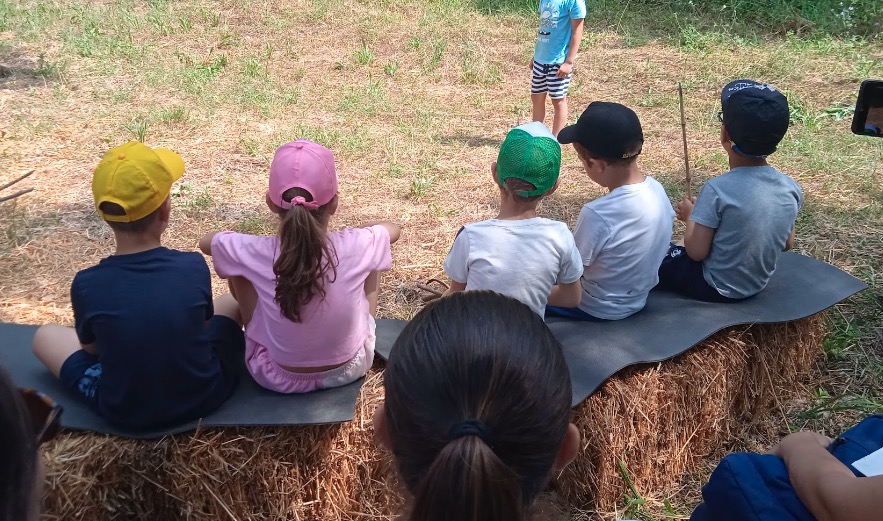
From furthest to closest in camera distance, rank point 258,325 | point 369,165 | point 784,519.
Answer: point 369,165 → point 258,325 → point 784,519

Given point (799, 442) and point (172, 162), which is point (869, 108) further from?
point (172, 162)

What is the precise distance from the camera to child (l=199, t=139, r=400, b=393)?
2598 mm

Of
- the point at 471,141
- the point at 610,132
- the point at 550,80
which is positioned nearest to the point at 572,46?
the point at 550,80

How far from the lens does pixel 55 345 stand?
2.83 meters

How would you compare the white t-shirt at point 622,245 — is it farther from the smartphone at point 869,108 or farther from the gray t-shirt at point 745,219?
the smartphone at point 869,108

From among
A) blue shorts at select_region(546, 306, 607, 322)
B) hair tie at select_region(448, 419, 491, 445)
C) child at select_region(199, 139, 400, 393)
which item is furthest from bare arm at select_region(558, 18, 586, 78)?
hair tie at select_region(448, 419, 491, 445)

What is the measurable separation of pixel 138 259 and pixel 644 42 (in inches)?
302

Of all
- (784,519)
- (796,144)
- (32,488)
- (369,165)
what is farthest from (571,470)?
(796,144)

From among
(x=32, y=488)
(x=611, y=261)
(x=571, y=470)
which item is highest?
(x=32, y=488)

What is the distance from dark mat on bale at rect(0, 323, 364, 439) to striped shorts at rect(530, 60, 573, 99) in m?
3.78

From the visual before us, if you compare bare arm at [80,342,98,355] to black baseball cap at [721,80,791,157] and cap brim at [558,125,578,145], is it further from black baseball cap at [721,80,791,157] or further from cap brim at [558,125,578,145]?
black baseball cap at [721,80,791,157]

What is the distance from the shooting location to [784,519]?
1.78 metres

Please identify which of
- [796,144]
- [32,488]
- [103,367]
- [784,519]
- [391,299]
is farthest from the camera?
[796,144]

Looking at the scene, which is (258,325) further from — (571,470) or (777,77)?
(777,77)
